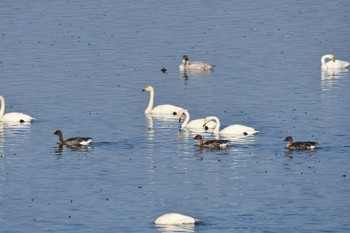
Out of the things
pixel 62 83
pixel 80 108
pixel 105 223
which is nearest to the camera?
pixel 105 223

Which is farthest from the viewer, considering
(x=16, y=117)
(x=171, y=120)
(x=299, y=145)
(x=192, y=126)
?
(x=171, y=120)

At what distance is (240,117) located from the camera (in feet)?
167

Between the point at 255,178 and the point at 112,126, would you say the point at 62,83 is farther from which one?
the point at 255,178

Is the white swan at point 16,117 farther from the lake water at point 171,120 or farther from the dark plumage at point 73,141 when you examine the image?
the dark plumage at point 73,141

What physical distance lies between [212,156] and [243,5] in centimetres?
4517

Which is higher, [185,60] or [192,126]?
[185,60]

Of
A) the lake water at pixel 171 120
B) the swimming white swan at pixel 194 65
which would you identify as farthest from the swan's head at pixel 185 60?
the lake water at pixel 171 120

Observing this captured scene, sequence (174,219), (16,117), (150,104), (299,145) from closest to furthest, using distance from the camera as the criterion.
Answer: (174,219) → (299,145) → (16,117) → (150,104)

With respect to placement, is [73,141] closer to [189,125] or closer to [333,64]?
[189,125]

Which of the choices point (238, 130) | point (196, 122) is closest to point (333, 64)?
point (196, 122)

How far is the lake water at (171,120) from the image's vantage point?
37.2 m

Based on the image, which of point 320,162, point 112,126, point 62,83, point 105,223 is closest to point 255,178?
point 320,162

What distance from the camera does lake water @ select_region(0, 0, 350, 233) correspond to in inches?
1463

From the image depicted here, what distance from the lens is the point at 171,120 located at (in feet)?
170
